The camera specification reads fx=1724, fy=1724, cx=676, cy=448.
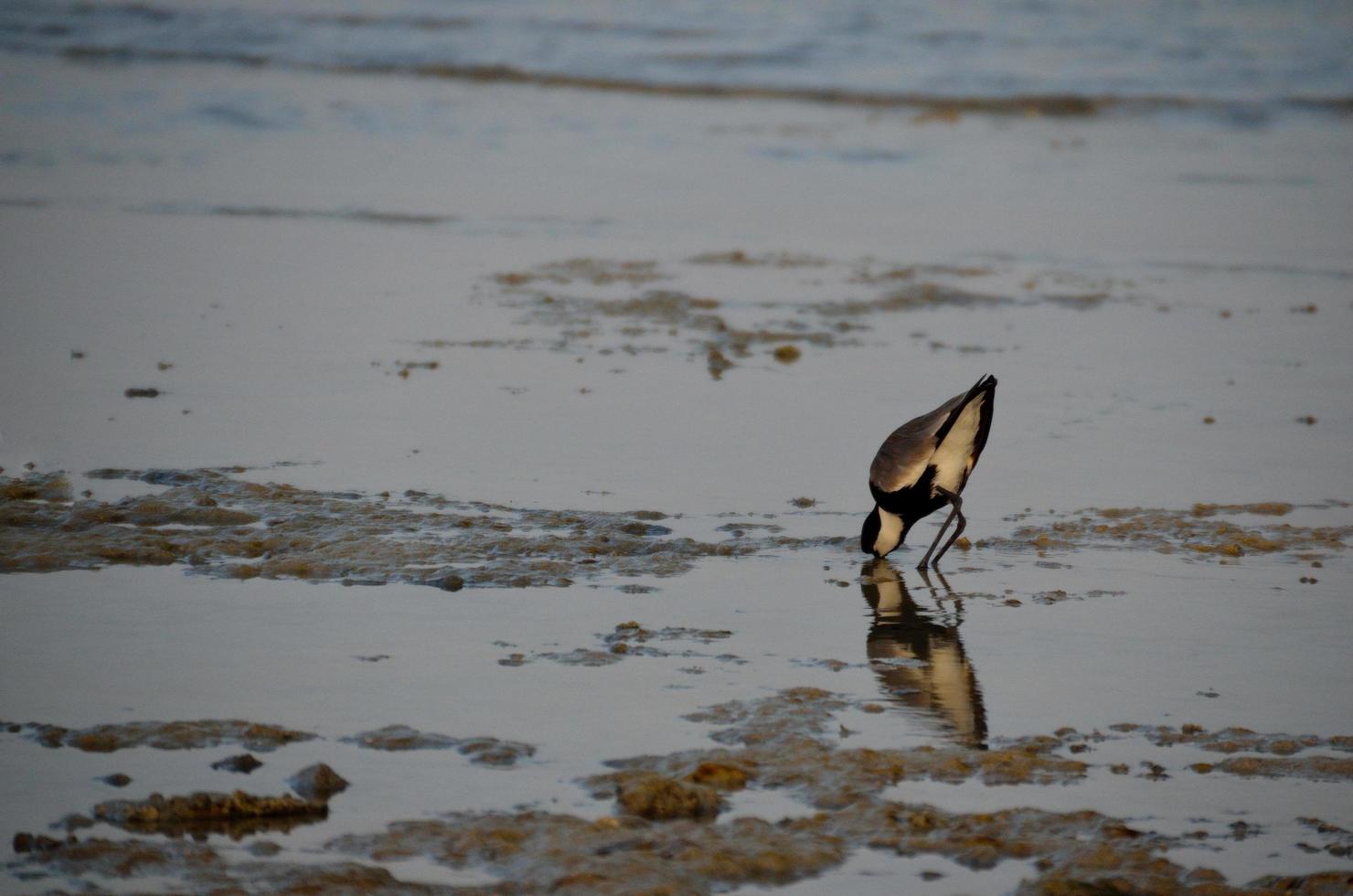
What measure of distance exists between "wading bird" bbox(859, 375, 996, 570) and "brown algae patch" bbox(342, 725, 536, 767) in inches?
84.5

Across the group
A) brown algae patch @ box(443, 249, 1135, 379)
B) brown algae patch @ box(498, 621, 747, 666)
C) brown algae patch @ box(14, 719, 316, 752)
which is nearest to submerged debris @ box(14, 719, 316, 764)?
brown algae patch @ box(14, 719, 316, 752)

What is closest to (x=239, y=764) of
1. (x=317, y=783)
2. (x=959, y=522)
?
(x=317, y=783)

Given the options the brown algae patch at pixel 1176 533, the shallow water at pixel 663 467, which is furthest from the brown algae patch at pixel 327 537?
the brown algae patch at pixel 1176 533

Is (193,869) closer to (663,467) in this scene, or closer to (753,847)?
(753,847)

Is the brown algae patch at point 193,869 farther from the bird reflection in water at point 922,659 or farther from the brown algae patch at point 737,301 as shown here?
the brown algae patch at point 737,301

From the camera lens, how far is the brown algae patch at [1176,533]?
6.18 metres

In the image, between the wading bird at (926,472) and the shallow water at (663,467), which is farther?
the wading bird at (926,472)

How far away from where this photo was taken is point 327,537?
587cm

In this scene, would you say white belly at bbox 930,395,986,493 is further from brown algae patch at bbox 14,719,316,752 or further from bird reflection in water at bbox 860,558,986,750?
brown algae patch at bbox 14,719,316,752

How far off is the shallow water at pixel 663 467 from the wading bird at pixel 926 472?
18 cm

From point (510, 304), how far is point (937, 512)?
152 inches

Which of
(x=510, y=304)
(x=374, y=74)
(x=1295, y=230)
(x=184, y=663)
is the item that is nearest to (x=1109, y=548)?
(x=184, y=663)

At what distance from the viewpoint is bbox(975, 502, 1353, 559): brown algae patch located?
20.3 ft

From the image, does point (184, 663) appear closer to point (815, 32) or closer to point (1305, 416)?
point (1305, 416)
